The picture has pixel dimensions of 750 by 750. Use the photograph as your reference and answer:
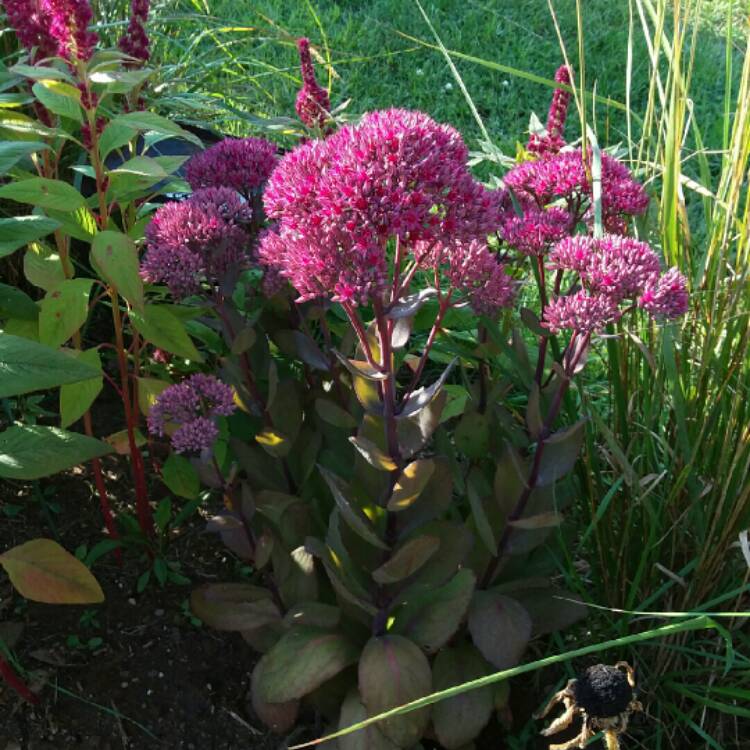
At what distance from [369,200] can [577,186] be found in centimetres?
→ 57

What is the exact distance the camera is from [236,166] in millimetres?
1847

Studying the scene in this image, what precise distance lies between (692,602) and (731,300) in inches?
22.8

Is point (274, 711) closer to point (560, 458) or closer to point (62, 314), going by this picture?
point (560, 458)

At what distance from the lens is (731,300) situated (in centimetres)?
175

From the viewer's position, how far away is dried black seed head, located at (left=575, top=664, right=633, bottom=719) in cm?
133

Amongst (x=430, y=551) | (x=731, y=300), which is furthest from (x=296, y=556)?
(x=731, y=300)

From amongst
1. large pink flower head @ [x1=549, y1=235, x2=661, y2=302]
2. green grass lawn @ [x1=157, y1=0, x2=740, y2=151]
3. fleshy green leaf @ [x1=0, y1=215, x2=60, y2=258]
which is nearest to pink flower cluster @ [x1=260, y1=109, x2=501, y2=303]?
large pink flower head @ [x1=549, y1=235, x2=661, y2=302]

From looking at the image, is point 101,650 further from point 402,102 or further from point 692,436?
point 402,102

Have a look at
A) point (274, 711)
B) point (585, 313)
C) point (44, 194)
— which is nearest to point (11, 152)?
point (44, 194)

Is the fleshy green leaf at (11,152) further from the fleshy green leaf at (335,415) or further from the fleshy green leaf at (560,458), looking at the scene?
the fleshy green leaf at (560,458)

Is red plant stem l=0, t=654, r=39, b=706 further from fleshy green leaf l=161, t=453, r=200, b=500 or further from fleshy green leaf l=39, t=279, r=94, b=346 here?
fleshy green leaf l=39, t=279, r=94, b=346

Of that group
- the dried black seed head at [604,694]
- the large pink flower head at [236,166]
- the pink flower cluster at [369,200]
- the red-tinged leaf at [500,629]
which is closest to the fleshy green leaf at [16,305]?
the large pink flower head at [236,166]

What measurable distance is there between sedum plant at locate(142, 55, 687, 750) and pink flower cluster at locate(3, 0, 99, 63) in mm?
302

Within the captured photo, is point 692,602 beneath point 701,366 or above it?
beneath
